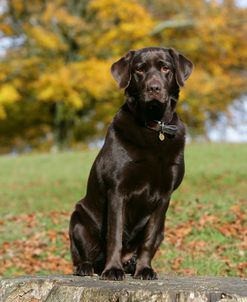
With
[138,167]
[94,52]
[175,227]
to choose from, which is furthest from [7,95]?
[138,167]

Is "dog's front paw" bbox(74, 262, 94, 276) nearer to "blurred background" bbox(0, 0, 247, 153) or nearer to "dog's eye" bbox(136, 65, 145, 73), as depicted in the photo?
"dog's eye" bbox(136, 65, 145, 73)

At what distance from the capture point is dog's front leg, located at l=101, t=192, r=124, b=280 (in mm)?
4785

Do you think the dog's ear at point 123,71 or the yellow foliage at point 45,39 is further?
the yellow foliage at point 45,39

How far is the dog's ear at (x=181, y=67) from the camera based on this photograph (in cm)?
503

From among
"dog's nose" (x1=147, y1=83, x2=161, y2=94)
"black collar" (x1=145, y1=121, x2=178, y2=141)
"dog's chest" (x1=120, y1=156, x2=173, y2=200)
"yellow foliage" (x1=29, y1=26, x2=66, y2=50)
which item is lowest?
"dog's chest" (x1=120, y1=156, x2=173, y2=200)

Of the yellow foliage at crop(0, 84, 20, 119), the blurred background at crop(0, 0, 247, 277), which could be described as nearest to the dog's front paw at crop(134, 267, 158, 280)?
the blurred background at crop(0, 0, 247, 277)

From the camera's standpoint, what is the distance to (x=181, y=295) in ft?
13.7

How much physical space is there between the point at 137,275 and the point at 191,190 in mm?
9012

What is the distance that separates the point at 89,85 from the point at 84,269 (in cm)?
1883

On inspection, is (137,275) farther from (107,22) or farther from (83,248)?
(107,22)

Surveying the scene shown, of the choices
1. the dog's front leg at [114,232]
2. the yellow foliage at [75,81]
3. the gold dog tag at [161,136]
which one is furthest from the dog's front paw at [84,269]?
the yellow foliage at [75,81]

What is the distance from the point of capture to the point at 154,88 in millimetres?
4766

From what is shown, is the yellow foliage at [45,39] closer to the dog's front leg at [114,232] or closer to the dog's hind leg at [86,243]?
the dog's hind leg at [86,243]

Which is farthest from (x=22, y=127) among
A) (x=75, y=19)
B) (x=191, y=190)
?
(x=191, y=190)
